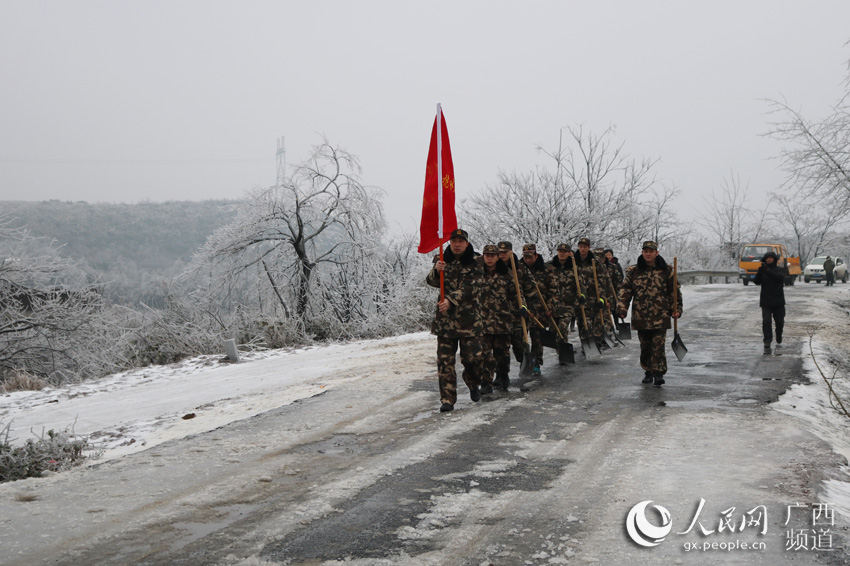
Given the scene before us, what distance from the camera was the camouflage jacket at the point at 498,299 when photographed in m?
8.81

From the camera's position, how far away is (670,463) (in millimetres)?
5672

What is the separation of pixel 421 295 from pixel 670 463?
15.8 meters

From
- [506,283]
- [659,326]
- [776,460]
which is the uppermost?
[506,283]

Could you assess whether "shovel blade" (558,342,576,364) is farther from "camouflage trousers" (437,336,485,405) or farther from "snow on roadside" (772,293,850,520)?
"snow on roadside" (772,293,850,520)

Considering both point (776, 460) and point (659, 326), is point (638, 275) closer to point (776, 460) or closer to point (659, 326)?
point (659, 326)

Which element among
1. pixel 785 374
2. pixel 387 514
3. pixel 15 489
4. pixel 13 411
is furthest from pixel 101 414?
pixel 785 374

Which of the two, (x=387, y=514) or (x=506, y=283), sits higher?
(x=506, y=283)

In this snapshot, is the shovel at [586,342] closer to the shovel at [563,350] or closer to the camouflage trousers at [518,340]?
the shovel at [563,350]

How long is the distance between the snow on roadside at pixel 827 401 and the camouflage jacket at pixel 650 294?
176 cm

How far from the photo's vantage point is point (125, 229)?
86750 millimetres

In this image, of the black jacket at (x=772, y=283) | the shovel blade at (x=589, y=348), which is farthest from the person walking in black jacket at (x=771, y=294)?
the shovel blade at (x=589, y=348)

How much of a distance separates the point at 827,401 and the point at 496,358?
4.14 meters

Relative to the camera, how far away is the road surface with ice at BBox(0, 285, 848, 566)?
406 cm

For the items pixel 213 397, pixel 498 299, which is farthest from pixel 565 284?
pixel 213 397
